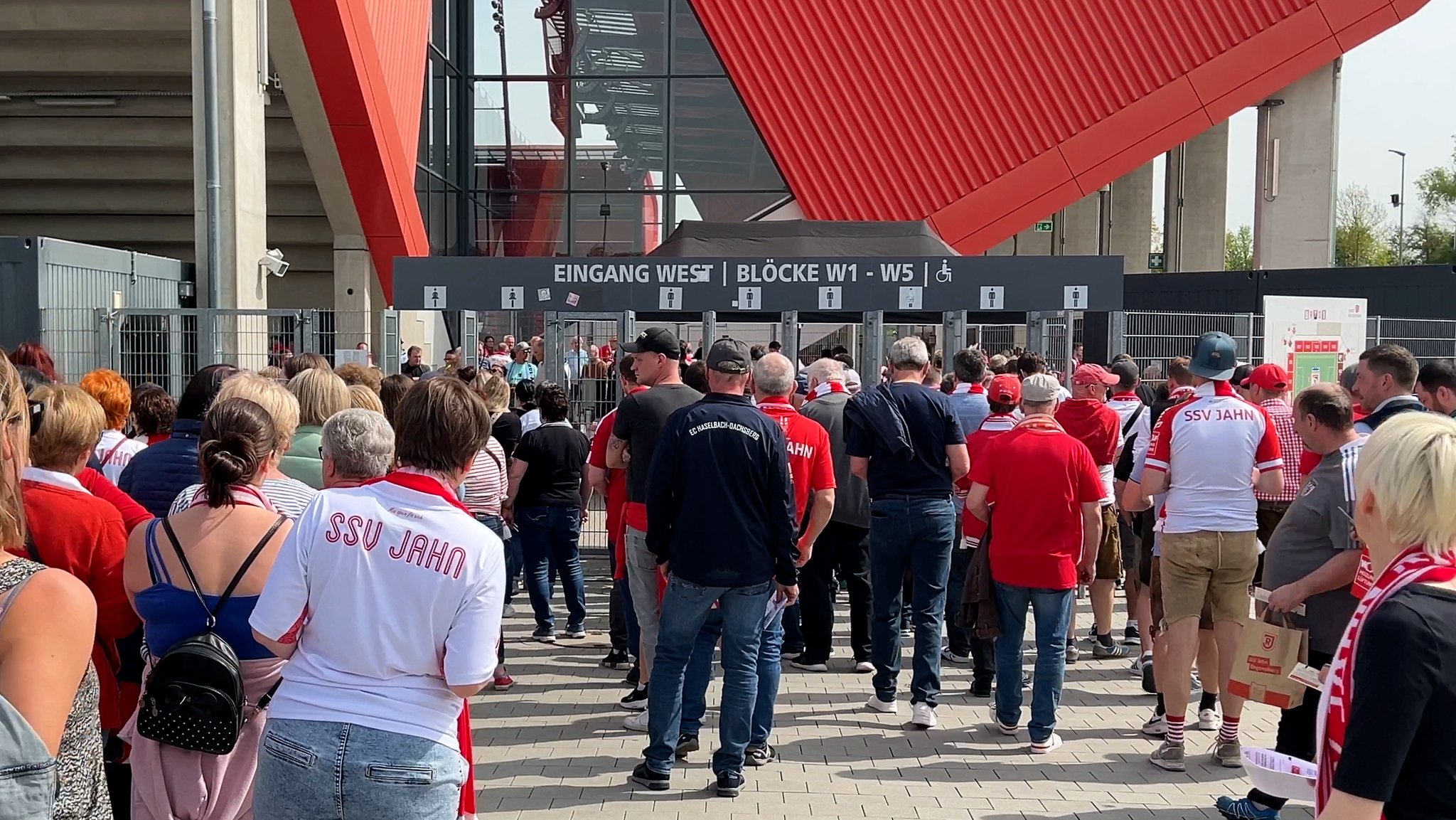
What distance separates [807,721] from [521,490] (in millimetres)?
2647

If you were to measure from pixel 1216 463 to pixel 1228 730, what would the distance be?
4.31 ft

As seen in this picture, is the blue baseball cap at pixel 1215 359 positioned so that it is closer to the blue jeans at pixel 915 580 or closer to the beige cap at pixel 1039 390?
the beige cap at pixel 1039 390

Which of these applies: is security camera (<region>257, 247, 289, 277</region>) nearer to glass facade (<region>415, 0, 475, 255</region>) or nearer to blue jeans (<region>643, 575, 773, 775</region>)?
glass facade (<region>415, 0, 475, 255</region>)

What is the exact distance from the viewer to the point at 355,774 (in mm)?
2729

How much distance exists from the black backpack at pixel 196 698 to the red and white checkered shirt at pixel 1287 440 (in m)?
5.94

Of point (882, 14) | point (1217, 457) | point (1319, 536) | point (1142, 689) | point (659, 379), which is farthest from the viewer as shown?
point (882, 14)

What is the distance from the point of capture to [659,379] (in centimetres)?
644

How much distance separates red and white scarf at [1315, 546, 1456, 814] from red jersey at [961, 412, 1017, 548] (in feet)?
13.6

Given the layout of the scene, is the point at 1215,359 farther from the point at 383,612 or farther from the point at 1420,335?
the point at 1420,335

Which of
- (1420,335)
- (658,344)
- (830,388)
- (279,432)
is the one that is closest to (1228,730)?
(830,388)

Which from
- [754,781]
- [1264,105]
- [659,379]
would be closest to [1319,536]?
[754,781]

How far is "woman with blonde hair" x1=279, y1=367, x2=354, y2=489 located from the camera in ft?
16.4

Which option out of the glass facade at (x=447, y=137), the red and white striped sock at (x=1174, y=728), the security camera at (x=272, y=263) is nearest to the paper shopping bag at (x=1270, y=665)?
the red and white striped sock at (x=1174, y=728)

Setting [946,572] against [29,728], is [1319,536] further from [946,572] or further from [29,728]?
[29,728]
